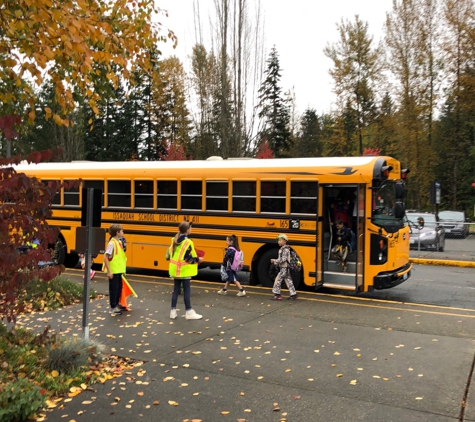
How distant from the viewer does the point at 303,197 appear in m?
10.9

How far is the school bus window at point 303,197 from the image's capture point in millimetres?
10812

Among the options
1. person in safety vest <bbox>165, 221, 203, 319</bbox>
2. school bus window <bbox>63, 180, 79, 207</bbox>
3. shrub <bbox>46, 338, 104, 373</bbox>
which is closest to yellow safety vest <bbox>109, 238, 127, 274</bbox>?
person in safety vest <bbox>165, 221, 203, 319</bbox>

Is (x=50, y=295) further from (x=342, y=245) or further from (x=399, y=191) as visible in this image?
(x=399, y=191)

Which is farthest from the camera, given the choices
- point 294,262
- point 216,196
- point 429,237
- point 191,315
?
point 429,237

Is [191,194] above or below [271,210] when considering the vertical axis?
above

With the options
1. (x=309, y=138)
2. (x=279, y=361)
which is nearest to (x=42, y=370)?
(x=279, y=361)

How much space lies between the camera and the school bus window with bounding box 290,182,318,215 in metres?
10.8

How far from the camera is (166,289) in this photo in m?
11.2

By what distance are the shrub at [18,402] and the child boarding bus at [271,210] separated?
22.5 feet

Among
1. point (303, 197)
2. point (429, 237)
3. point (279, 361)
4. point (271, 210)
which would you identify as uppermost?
point (303, 197)

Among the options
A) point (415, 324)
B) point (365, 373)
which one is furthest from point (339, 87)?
point (365, 373)

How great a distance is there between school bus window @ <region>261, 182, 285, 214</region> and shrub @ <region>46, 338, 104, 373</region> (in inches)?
231

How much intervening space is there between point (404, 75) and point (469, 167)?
1389 centimetres

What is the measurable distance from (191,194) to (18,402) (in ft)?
26.5
